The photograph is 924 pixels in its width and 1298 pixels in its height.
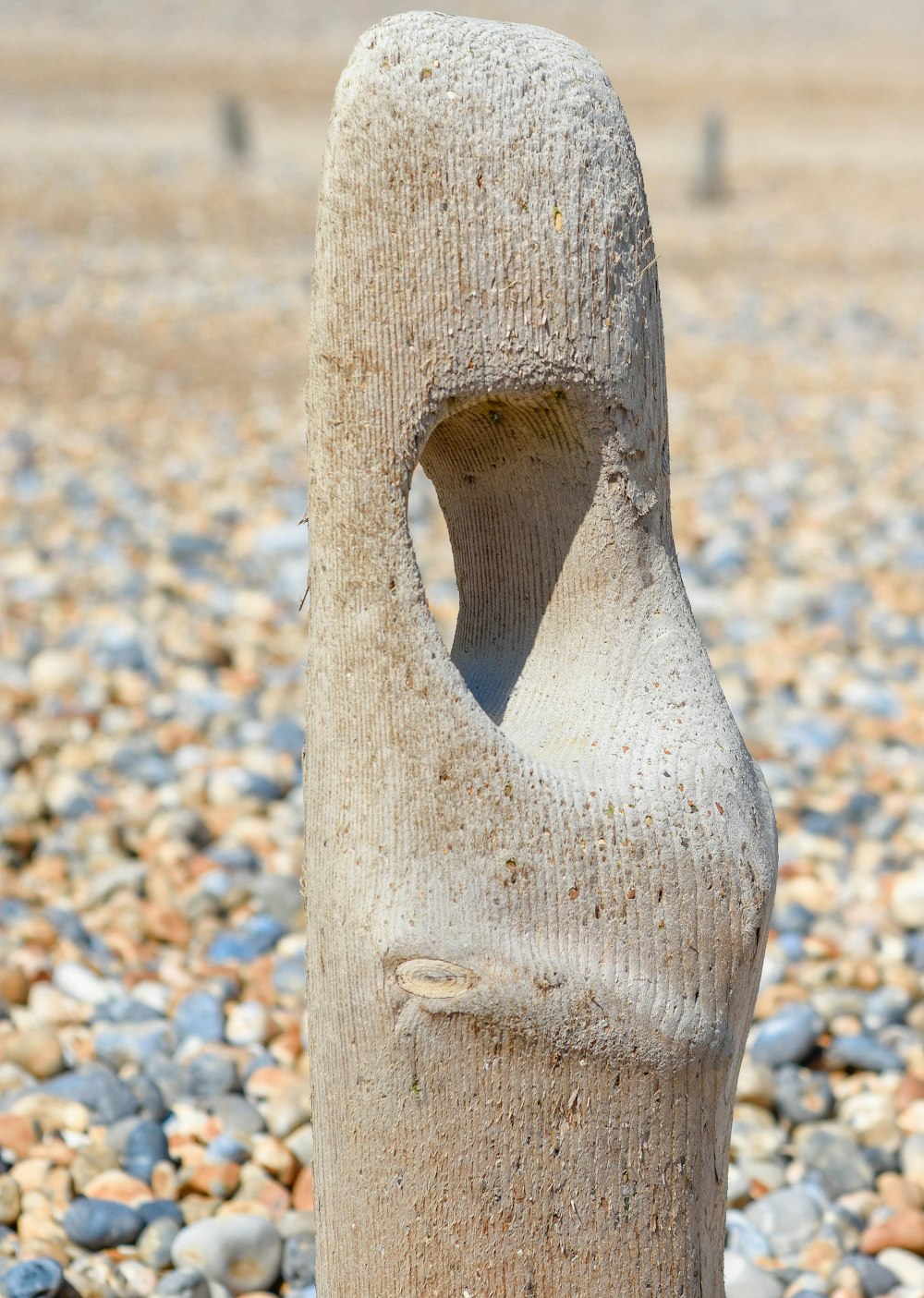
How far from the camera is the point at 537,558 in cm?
168

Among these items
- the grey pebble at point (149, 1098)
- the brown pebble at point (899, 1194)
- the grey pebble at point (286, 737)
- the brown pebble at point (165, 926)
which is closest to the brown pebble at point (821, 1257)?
the brown pebble at point (899, 1194)

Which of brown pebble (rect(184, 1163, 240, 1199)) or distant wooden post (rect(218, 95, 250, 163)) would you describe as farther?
distant wooden post (rect(218, 95, 250, 163))

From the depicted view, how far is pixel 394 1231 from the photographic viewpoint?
1632 millimetres

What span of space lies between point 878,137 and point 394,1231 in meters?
21.6

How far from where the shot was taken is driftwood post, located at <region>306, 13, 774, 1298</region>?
4.95 ft

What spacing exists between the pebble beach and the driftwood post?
1.90ft

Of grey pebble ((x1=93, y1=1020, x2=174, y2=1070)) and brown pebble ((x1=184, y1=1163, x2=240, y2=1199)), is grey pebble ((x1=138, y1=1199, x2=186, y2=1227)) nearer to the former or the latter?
brown pebble ((x1=184, y1=1163, x2=240, y2=1199))

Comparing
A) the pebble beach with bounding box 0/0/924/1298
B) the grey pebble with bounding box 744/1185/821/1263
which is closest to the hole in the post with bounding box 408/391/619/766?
the pebble beach with bounding box 0/0/924/1298

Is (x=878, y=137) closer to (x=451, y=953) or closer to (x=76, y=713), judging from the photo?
(x=76, y=713)

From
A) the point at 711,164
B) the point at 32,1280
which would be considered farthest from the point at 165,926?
the point at 711,164

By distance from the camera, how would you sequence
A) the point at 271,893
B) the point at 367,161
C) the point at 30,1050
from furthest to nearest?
the point at 271,893
the point at 30,1050
the point at 367,161

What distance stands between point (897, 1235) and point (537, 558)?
5.22ft

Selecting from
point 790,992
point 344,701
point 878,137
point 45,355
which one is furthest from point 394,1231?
point 878,137

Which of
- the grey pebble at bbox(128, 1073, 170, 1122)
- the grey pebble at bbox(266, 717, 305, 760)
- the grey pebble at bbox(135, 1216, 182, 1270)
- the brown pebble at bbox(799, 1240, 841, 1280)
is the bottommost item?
the brown pebble at bbox(799, 1240, 841, 1280)
